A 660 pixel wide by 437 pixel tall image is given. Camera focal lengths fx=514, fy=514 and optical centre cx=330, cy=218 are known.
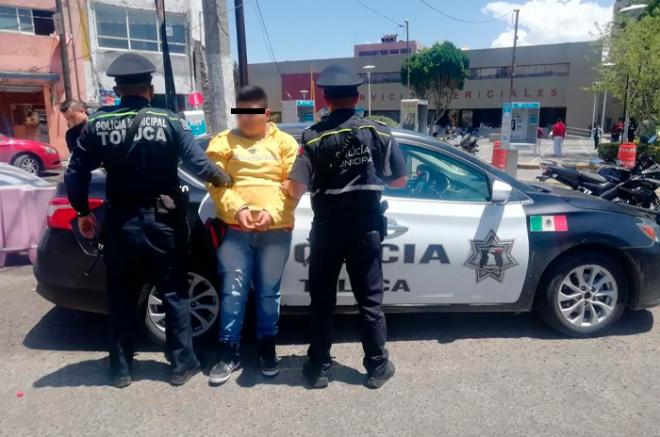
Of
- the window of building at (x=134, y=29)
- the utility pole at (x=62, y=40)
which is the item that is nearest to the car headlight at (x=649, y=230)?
the utility pole at (x=62, y=40)

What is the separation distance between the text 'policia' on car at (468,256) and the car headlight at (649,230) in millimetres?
12

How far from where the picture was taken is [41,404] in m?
3.09

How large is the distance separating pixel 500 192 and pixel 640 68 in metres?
17.1

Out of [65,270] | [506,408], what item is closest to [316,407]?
[506,408]

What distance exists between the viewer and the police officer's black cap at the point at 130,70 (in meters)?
3.00

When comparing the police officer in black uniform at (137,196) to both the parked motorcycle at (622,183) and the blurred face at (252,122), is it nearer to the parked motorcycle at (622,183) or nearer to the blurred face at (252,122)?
the blurred face at (252,122)

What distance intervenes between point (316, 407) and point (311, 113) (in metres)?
22.1

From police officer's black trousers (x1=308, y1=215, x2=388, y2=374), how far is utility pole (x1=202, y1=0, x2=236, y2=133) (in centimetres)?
689

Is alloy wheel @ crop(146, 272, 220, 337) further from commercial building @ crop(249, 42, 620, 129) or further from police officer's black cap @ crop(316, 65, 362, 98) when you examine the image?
commercial building @ crop(249, 42, 620, 129)

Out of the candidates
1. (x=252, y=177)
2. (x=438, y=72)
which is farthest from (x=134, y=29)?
(x=438, y=72)

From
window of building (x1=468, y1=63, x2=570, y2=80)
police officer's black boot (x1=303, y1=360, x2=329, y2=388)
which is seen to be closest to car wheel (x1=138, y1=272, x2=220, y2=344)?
police officer's black boot (x1=303, y1=360, x2=329, y2=388)

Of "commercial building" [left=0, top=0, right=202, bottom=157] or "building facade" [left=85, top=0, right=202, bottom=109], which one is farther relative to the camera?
"building facade" [left=85, top=0, right=202, bottom=109]

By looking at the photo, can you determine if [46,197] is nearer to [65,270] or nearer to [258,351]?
[65,270]

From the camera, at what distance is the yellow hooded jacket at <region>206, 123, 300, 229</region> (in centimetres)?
320
